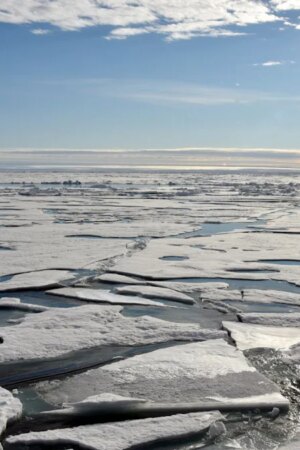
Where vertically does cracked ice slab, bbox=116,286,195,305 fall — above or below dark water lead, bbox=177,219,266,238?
below

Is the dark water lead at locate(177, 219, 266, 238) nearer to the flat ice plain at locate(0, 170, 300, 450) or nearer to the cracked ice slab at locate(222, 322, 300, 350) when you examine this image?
the flat ice plain at locate(0, 170, 300, 450)

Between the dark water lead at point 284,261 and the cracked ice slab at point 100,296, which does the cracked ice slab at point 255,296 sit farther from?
the dark water lead at point 284,261

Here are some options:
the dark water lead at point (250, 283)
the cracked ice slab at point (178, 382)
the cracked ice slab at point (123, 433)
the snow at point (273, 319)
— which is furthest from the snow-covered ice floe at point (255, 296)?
the cracked ice slab at point (123, 433)

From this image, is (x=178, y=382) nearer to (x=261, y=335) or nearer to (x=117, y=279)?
(x=261, y=335)

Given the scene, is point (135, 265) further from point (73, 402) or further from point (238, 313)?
point (73, 402)

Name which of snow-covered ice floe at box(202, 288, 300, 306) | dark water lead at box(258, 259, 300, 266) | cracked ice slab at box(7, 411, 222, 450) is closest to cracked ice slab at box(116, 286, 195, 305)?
snow-covered ice floe at box(202, 288, 300, 306)

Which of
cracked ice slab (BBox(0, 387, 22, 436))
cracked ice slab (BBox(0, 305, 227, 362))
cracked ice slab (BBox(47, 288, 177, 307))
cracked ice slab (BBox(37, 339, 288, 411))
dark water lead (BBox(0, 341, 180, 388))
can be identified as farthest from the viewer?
cracked ice slab (BBox(47, 288, 177, 307))

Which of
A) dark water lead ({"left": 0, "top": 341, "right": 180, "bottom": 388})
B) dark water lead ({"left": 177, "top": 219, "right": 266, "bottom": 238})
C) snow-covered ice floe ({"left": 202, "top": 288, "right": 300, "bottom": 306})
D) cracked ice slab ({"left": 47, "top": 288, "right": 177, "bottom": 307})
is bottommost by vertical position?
dark water lead ({"left": 0, "top": 341, "right": 180, "bottom": 388})
